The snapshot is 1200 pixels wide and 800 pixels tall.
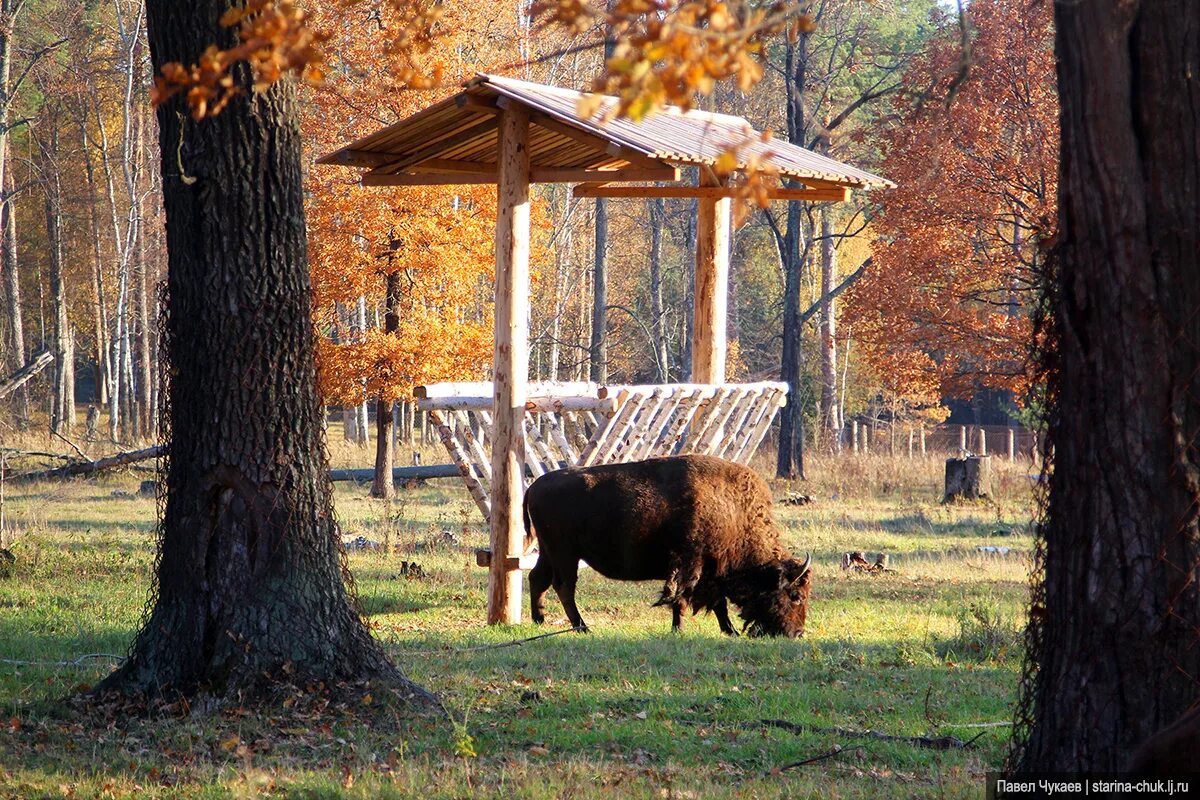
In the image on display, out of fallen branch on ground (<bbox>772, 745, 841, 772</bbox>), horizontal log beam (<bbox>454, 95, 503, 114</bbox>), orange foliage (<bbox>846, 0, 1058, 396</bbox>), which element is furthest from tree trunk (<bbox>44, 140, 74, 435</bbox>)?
fallen branch on ground (<bbox>772, 745, 841, 772</bbox>)

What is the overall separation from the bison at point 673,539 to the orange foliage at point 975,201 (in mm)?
9817

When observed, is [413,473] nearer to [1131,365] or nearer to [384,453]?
[384,453]

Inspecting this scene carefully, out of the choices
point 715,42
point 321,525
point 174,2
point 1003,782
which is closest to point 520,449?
point 321,525

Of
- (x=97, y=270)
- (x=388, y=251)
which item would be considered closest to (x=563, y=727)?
(x=388, y=251)

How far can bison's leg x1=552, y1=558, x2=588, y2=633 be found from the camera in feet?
36.2

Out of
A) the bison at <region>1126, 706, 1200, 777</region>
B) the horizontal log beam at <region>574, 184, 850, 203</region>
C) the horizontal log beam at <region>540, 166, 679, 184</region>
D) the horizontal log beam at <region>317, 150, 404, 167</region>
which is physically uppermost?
the horizontal log beam at <region>317, 150, 404, 167</region>

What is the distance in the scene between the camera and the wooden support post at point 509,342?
1104 centimetres

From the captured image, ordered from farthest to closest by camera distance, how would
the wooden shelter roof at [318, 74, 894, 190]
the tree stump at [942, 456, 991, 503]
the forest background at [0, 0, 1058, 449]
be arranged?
the tree stump at [942, 456, 991, 503], the forest background at [0, 0, 1058, 449], the wooden shelter roof at [318, 74, 894, 190]

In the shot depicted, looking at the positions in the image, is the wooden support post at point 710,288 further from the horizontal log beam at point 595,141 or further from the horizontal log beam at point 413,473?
the horizontal log beam at point 413,473

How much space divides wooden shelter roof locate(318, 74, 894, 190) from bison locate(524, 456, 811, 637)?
8.56ft

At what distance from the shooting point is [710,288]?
13.3m

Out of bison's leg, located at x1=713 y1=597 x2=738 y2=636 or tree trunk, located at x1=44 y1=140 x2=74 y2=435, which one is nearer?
bison's leg, located at x1=713 y1=597 x2=738 y2=636

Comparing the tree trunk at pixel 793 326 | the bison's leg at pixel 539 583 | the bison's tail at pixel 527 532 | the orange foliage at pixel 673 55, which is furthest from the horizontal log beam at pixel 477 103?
the tree trunk at pixel 793 326

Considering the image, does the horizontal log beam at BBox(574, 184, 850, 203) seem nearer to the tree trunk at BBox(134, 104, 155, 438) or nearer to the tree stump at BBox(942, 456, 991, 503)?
the tree stump at BBox(942, 456, 991, 503)
